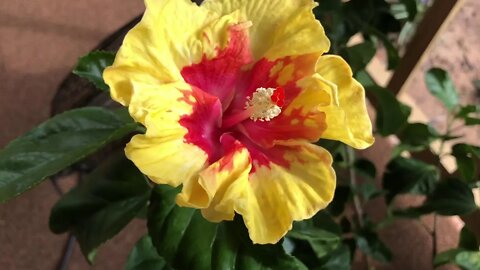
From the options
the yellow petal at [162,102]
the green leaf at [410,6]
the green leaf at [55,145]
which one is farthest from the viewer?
the green leaf at [410,6]

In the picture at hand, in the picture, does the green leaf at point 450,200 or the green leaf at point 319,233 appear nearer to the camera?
the green leaf at point 319,233

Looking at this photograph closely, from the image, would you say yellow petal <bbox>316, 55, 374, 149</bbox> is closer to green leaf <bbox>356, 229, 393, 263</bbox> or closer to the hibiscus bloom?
the hibiscus bloom

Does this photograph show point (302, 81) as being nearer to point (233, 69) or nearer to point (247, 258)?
point (233, 69)

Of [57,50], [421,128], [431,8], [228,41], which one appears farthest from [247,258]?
[57,50]

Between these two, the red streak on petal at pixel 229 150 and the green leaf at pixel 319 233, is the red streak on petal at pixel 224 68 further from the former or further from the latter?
the green leaf at pixel 319 233

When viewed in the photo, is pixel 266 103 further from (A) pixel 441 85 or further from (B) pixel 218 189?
(A) pixel 441 85

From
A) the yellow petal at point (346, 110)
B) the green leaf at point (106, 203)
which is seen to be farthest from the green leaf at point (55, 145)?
the yellow petal at point (346, 110)

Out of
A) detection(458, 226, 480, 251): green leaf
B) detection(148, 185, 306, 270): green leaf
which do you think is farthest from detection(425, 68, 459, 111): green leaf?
detection(148, 185, 306, 270): green leaf
